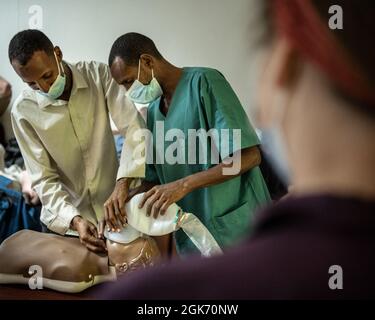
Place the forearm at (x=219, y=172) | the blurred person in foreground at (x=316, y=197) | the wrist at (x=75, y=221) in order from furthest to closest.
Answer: the wrist at (x=75, y=221), the forearm at (x=219, y=172), the blurred person in foreground at (x=316, y=197)

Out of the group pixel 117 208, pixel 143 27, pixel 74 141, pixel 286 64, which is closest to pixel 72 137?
pixel 74 141

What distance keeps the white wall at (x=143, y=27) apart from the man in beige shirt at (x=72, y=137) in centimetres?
4

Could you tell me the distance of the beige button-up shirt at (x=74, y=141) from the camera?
132 cm

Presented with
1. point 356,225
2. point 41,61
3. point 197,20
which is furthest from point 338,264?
point 41,61

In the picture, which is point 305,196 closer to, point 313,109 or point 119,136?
point 313,109

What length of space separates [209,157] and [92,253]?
39 cm

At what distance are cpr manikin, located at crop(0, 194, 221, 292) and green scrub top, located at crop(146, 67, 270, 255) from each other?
33 mm

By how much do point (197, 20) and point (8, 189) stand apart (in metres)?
0.67

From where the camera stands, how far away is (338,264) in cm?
35

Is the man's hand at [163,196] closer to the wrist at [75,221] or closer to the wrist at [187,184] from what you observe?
the wrist at [187,184]

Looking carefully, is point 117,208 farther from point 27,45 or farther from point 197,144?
point 27,45

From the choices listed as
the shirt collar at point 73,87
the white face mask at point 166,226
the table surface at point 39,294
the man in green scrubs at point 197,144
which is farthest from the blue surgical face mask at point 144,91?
the table surface at point 39,294

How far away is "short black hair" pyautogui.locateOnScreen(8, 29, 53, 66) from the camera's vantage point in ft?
4.15

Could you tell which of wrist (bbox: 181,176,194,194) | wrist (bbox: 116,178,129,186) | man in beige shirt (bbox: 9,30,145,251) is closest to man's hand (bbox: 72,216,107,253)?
man in beige shirt (bbox: 9,30,145,251)
